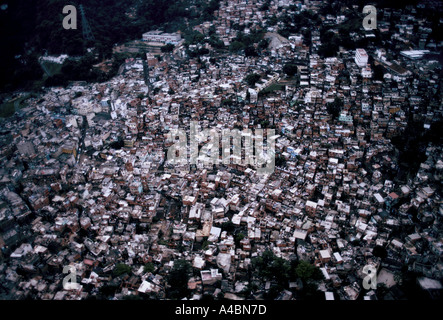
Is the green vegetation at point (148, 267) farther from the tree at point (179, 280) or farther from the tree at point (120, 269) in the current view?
the tree at point (179, 280)

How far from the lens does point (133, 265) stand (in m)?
9.24

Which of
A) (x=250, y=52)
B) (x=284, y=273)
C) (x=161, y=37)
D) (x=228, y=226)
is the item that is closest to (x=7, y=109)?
(x=161, y=37)

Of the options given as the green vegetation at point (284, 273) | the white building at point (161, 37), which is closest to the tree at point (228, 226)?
the green vegetation at point (284, 273)

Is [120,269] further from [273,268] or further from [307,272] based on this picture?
[307,272]

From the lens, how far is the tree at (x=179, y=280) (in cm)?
840

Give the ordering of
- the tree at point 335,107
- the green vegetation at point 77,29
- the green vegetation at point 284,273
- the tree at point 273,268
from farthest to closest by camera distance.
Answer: the green vegetation at point 77,29
the tree at point 335,107
the tree at point 273,268
the green vegetation at point 284,273

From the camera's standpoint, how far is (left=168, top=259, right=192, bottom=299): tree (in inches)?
331

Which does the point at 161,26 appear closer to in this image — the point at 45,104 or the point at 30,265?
the point at 45,104

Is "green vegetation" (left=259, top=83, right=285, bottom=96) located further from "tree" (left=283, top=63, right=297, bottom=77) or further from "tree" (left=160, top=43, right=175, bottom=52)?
"tree" (left=160, top=43, right=175, bottom=52)
